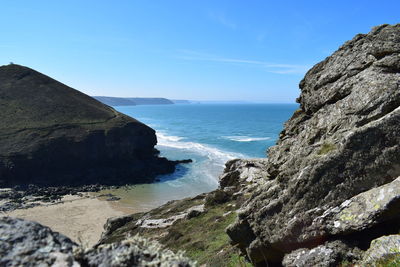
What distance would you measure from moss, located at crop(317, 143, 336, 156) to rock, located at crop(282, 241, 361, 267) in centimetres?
290

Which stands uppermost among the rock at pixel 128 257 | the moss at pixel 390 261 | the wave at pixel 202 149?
the rock at pixel 128 257

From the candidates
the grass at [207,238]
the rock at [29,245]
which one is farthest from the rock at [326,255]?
the rock at [29,245]

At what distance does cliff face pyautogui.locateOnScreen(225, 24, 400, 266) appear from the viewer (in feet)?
27.8

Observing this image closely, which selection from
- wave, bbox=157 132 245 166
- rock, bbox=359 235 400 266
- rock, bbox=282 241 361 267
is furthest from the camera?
wave, bbox=157 132 245 166

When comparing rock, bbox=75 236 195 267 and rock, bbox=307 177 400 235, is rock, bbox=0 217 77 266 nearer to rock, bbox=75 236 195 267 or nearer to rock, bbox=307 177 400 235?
rock, bbox=75 236 195 267

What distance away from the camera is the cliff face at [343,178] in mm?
8469

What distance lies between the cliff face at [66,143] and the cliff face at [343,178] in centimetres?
5994

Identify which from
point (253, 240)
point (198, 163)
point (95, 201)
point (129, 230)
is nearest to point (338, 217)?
point (253, 240)

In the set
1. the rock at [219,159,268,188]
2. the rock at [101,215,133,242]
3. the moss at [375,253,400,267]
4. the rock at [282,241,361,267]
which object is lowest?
the rock at [101,215,133,242]

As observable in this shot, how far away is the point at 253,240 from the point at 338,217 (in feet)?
10.9

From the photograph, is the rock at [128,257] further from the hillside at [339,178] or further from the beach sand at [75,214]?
the beach sand at [75,214]

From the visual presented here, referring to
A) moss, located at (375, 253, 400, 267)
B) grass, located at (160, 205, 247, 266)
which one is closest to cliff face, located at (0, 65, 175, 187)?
grass, located at (160, 205, 247, 266)

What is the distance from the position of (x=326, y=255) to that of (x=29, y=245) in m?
7.72

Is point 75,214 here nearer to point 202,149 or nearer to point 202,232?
point 202,232
